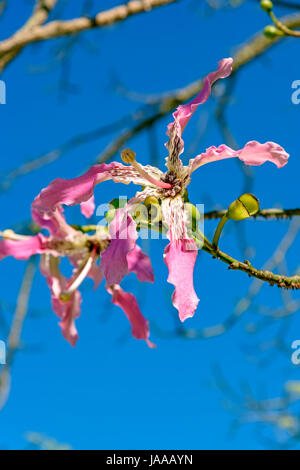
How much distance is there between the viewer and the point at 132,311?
55.9 inches

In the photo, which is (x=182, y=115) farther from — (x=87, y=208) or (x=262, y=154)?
(x=87, y=208)

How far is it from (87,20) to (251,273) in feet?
4.30

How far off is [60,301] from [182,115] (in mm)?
656

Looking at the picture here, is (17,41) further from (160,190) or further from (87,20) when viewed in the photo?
(160,190)

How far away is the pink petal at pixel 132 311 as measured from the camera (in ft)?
4.51

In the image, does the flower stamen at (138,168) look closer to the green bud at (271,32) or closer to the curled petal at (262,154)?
the curled petal at (262,154)

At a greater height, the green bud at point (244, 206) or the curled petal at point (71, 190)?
the curled petal at point (71, 190)

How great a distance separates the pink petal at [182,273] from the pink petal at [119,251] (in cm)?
7

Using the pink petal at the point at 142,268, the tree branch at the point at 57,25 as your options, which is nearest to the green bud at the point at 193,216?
the pink petal at the point at 142,268

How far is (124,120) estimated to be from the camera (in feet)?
8.61

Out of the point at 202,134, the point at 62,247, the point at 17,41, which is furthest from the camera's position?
the point at 202,134

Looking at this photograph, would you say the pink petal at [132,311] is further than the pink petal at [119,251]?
Yes

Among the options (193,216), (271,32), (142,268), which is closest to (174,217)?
(193,216)
